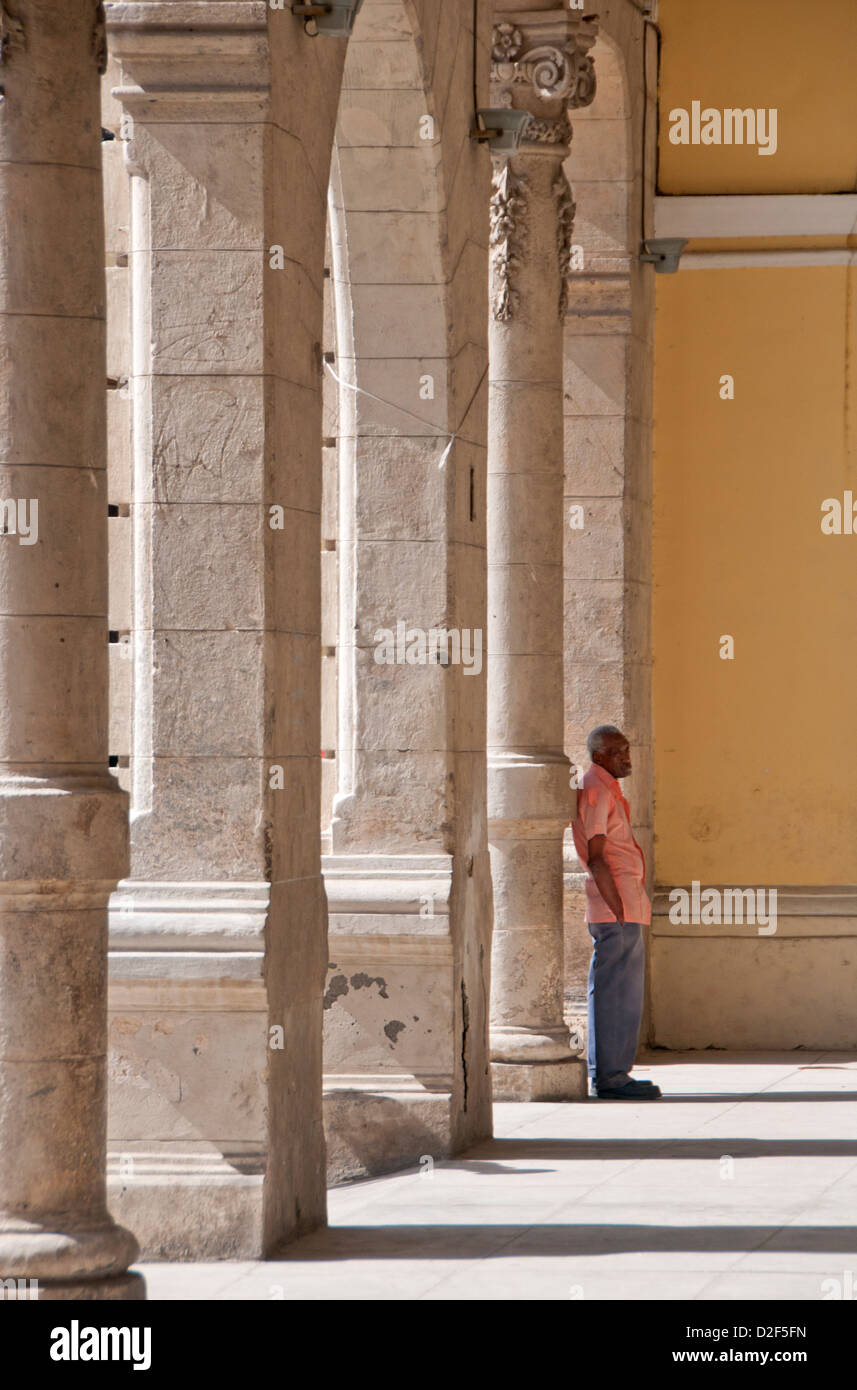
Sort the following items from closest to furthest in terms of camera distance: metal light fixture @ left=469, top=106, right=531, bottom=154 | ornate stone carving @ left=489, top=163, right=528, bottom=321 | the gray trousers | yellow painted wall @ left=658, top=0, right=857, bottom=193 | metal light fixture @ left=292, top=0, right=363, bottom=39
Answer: metal light fixture @ left=292, top=0, right=363, bottom=39 < metal light fixture @ left=469, top=106, right=531, bottom=154 < ornate stone carving @ left=489, top=163, right=528, bottom=321 < the gray trousers < yellow painted wall @ left=658, top=0, right=857, bottom=193

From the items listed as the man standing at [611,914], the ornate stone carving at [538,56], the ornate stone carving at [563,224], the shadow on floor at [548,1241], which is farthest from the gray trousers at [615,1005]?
the ornate stone carving at [538,56]

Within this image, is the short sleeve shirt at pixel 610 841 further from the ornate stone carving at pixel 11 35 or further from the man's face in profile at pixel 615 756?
the ornate stone carving at pixel 11 35

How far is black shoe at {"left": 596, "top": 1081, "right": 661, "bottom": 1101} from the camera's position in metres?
11.6

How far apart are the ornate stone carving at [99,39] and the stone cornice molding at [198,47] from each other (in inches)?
44.0

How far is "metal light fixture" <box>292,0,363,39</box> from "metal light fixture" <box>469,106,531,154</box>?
2.18 m

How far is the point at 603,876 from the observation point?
11641 millimetres

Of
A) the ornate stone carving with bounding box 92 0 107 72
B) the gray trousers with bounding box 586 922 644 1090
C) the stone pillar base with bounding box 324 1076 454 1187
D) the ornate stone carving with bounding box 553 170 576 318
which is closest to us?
the ornate stone carving with bounding box 92 0 107 72

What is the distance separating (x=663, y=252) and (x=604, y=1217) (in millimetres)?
7281

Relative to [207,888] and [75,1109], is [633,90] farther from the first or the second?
[75,1109]

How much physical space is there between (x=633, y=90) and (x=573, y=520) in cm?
248

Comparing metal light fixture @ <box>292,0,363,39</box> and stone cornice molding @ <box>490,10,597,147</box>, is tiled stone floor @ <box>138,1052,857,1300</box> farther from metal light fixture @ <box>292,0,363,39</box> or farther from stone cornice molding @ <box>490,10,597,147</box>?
stone cornice molding @ <box>490,10,597,147</box>

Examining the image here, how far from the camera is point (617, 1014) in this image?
11.7 m

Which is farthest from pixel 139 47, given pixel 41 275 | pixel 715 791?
pixel 715 791

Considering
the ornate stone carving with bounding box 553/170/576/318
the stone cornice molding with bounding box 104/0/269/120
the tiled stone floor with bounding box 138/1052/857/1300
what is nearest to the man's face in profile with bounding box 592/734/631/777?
the tiled stone floor with bounding box 138/1052/857/1300
